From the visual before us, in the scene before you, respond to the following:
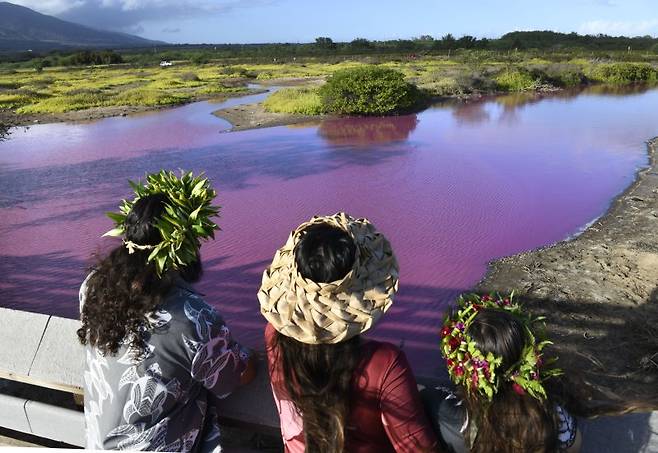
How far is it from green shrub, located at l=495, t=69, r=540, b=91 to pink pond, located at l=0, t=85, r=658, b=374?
6.79 m

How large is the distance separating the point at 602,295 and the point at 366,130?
9545mm

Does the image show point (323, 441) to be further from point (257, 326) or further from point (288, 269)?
point (257, 326)

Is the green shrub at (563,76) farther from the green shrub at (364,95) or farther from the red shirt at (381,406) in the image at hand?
the red shirt at (381,406)

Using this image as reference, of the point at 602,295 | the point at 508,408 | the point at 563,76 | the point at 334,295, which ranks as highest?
the point at 563,76

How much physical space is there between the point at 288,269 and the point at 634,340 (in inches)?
140

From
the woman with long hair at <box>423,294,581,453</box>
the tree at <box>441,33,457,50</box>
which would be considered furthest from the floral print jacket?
the tree at <box>441,33,457,50</box>

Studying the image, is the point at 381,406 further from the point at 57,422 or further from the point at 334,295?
the point at 57,422

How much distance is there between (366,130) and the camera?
1329 cm

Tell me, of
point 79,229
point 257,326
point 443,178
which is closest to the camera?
point 257,326

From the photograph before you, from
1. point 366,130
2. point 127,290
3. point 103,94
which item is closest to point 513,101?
point 366,130

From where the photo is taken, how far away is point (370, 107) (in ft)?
50.7

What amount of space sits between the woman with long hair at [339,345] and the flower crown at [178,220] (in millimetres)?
457

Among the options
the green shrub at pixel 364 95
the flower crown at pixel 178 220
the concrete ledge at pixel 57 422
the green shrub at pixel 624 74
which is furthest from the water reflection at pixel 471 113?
the concrete ledge at pixel 57 422

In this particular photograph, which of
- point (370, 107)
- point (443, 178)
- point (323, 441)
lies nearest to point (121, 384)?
point (323, 441)
